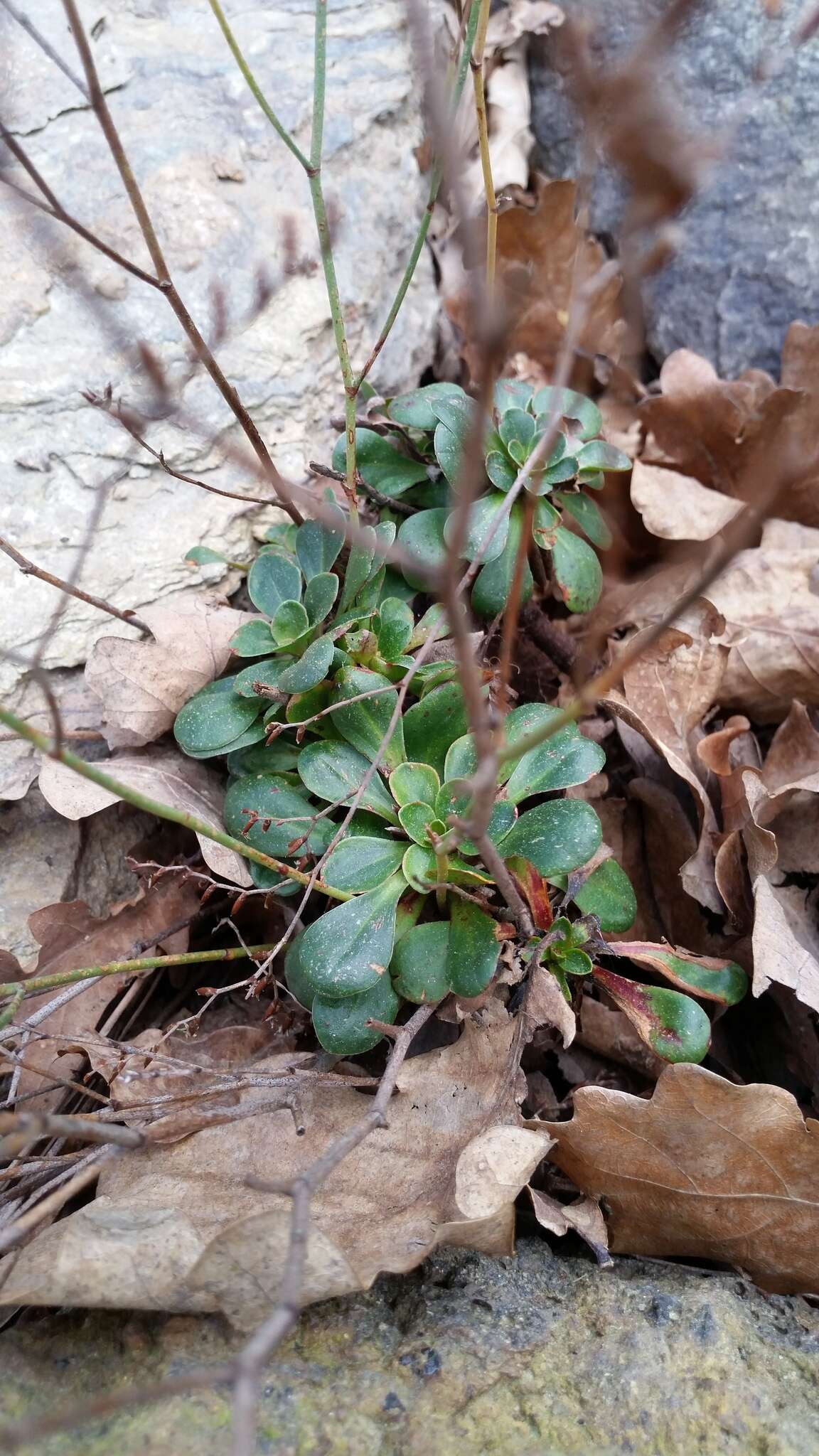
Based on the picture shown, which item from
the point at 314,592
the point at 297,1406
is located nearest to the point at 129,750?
the point at 314,592

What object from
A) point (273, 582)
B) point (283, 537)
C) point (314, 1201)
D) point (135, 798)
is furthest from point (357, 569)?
point (314, 1201)

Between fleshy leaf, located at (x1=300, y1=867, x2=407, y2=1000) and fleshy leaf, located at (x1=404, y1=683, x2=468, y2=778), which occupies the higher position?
fleshy leaf, located at (x1=404, y1=683, x2=468, y2=778)

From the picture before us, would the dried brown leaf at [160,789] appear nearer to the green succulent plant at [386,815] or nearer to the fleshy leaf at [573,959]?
the green succulent plant at [386,815]

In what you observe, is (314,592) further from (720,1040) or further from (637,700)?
(720,1040)

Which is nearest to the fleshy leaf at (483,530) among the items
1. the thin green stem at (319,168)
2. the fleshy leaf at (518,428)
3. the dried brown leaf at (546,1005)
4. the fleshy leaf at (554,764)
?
the fleshy leaf at (518,428)

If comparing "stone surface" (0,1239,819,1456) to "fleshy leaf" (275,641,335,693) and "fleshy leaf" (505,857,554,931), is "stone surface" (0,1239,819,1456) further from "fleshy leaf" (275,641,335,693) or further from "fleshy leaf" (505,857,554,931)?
"fleshy leaf" (275,641,335,693)

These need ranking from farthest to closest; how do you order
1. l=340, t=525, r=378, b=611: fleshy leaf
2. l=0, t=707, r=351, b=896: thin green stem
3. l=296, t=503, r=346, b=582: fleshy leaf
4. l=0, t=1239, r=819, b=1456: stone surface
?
l=296, t=503, r=346, b=582: fleshy leaf, l=340, t=525, r=378, b=611: fleshy leaf, l=0, t=1239, r=819, b=1456: stone surface, l=0, t=707, r=351, b=896: thin green stem

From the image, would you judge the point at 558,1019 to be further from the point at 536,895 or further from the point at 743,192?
the point at 743,192

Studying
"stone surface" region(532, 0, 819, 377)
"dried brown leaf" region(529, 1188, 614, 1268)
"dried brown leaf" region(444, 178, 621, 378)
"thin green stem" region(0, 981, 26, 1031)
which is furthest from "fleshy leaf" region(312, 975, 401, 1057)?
"stone surface" region(532, 0, 819, 377)
